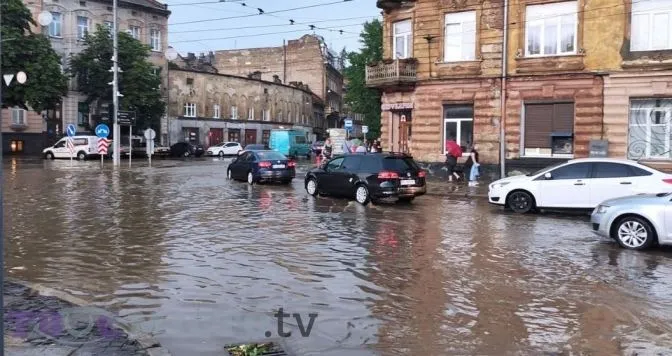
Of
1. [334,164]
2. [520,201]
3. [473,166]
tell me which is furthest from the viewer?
[473,166]

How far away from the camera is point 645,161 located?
993 inches

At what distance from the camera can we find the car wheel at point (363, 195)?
19341 millimetres

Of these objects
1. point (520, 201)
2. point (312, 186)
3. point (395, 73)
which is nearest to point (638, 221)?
point (520, 201)

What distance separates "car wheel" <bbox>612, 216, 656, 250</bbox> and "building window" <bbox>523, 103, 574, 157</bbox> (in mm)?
15776

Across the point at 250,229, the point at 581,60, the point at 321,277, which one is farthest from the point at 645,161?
the point at 321,277

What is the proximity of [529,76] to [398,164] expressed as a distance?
34.8 feet

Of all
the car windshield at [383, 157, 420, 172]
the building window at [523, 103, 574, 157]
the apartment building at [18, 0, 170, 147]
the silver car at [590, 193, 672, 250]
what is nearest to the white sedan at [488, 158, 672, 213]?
the car windshield at [383, 157, 420, 172]

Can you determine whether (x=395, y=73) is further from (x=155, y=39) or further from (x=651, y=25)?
(x=155, y=39)

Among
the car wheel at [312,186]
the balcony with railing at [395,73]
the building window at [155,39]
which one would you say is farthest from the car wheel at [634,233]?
the building window at [155,39]

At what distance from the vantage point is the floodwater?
253 inches

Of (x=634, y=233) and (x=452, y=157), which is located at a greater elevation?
(x=452, y=157)

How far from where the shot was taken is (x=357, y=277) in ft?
29.8

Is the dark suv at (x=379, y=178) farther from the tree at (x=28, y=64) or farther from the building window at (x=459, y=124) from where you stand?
the tree at (x=28, y=64)

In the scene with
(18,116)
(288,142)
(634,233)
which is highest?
(18,116)
